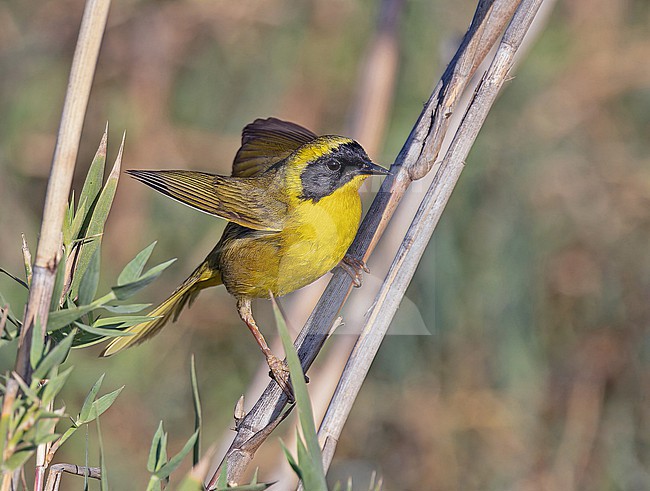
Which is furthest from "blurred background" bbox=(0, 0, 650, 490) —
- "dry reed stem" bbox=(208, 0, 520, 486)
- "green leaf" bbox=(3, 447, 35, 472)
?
"green leaf" bbox=(3, 447, 35, 472)

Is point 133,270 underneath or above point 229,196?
underneath

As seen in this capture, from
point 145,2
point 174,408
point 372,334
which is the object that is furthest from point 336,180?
point 145,2

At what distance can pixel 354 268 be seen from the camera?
5.95 ft

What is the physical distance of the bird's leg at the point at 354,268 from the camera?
1.72m

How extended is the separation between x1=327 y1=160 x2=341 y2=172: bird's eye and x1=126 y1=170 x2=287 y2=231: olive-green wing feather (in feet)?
0.60

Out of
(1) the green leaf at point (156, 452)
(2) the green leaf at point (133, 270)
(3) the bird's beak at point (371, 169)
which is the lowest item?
(1) the green leaf at point (156, 452)

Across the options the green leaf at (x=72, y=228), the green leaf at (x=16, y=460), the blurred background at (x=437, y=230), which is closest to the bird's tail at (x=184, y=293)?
the blurred background at (x=437, y=230)

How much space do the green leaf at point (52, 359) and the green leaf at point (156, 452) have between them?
149 mm

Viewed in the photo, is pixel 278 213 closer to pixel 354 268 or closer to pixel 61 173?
pixel 354 268

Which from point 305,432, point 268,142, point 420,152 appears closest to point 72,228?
point 305,432

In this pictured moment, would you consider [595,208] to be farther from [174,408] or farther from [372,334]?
[372,334]

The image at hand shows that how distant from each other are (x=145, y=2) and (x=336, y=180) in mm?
2527

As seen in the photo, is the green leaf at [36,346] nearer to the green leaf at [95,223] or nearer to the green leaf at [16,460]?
the green leaf at [16,460]

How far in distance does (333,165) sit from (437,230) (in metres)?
1.41
